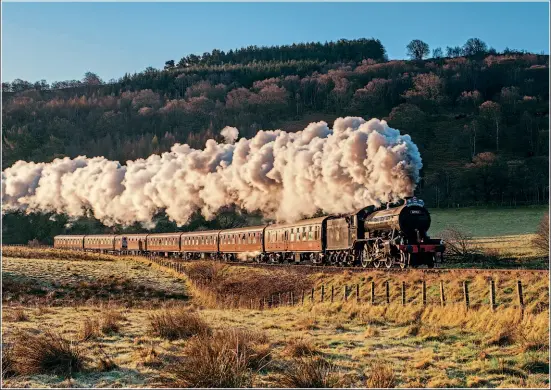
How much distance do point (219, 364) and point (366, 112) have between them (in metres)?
122

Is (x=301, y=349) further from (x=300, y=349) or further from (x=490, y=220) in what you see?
(x=490, y=220)

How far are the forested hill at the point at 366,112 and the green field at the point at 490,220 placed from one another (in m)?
5.68

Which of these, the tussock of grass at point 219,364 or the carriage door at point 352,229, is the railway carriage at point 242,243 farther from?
the tussock of grass at point 219,364

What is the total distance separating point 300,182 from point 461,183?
151 ft

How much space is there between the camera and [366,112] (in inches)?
5064

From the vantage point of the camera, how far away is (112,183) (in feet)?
184

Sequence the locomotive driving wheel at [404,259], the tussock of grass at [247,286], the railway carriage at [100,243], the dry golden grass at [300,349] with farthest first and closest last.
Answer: the railway carriage at [100,243] → the tussock of grass at [247,286] → the locomotive driving wheel at [404,259] → the dry golden grass at [300,349]

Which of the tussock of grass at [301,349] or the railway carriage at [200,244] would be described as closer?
the tussock of grass at [301,349]

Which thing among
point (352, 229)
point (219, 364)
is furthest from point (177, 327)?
point (352, 229)

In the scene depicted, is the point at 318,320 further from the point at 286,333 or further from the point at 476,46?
the point at 476,46

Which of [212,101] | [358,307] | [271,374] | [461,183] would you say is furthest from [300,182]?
[212,101]

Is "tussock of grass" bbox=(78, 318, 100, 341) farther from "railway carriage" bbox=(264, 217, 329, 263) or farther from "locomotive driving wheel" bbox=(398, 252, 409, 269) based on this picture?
"railway carriage" bbox=(264, 217, 329, 263)

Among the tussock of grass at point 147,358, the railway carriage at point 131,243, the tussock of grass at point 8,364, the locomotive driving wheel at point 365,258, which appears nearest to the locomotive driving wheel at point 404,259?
the locomotive driving wheel at point 365,258

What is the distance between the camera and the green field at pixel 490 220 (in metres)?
51.5
